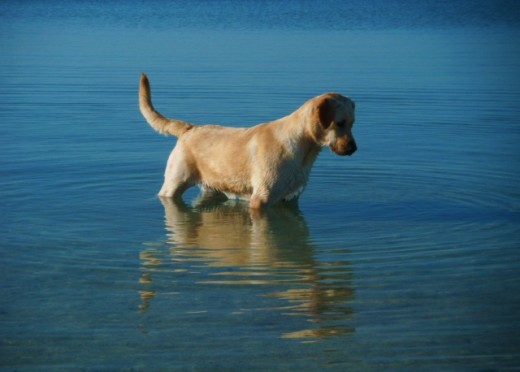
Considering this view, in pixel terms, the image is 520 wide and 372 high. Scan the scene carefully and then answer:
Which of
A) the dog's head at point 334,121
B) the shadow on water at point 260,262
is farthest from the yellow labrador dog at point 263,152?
the shadow on water at point 260,262

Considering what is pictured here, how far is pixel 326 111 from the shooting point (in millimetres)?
9820

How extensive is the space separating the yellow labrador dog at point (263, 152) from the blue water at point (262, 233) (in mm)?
277

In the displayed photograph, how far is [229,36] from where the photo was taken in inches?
1259

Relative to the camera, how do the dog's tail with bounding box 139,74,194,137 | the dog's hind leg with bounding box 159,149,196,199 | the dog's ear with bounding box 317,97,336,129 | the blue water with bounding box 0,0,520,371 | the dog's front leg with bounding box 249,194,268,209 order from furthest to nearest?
the dog's tail with bounding box 139,74,194,137, the dog's hind leg with bounding box 159,149,196,199, the dog's front leg with bounding box 249,194,268,209, the dog's ear with bounding box 317,97,336,129, the blue water with bounding box 0,0,520,371

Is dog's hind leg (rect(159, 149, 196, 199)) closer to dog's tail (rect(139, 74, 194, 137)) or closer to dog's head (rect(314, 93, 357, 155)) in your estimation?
dog's tail (rect(139, 74, 194, 137))

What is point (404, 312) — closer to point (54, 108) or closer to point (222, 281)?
point (222, 281)

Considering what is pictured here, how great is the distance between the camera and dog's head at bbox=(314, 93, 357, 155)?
32.1ft

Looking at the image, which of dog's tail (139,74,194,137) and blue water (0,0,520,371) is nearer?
blue water (0,0,520,371)

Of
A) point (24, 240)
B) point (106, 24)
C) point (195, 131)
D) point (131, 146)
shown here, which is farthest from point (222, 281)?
point (106, 24)

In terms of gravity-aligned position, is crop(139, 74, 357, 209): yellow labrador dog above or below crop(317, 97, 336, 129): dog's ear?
below

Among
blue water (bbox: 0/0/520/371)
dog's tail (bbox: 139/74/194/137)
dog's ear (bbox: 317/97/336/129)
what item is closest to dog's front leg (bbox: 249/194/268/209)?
blue water (bbox: 0/0/520/371)

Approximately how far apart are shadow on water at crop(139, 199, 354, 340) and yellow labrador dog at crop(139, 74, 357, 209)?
245 mm

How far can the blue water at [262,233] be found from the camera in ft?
20.7

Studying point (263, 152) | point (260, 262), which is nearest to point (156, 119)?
point (263, 152)
